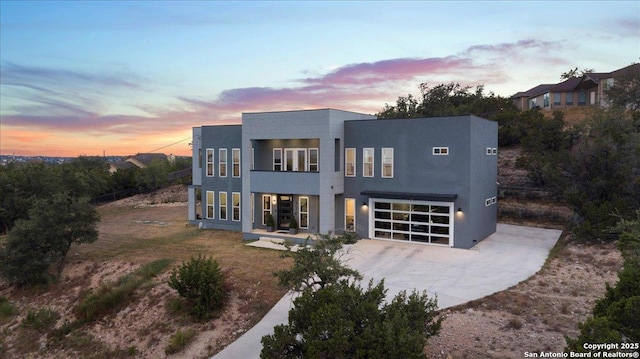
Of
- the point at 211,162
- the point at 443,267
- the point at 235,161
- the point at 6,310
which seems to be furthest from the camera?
the point at 211,162

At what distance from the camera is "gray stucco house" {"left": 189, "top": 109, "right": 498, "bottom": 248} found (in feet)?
56.2

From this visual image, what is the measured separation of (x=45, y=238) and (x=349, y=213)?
45.3ft

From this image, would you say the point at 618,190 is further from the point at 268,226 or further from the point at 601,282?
the point at 268,226

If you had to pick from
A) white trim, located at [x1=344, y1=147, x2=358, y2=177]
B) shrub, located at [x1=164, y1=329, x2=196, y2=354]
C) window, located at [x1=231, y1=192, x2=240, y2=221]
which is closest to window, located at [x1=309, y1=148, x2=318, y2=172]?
white trim, located at [x1=344, y1=147, x2=358, y2=177]

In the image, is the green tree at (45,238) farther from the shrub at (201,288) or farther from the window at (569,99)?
the window at (569,99)

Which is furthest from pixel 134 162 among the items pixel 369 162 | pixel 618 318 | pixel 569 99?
pixel 618 318

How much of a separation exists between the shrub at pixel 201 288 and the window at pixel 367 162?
9.37 meters

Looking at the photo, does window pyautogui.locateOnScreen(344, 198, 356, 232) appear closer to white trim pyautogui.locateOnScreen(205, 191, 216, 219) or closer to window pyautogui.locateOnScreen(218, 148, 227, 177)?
window pyautogui.locateOnScreen(218, 148, 227, 177)

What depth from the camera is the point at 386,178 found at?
61.2 feet

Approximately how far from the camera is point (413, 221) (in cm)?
1811

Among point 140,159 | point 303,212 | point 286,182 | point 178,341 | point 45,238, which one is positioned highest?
point 140,159

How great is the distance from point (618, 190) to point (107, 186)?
44.1 meters

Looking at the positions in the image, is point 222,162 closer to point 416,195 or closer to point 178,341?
point 416,195

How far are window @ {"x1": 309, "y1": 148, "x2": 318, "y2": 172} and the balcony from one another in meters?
1.28
